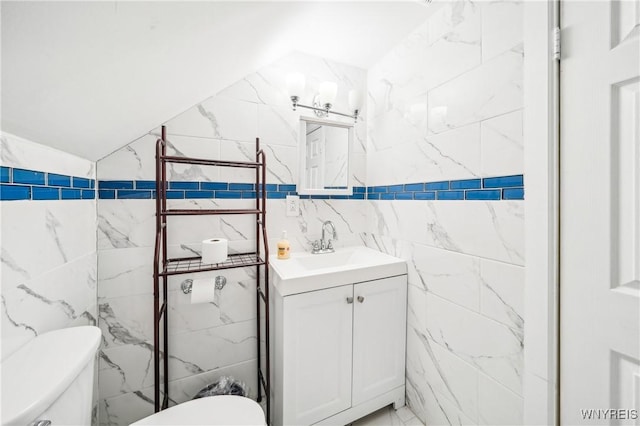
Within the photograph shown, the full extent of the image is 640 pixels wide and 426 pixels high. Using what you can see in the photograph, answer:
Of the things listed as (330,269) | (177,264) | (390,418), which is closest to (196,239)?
(177,264)

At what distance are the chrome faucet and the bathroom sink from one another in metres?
0.04

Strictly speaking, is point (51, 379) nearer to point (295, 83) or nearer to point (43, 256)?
point (43, 256)

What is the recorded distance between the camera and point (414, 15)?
52.5 inches

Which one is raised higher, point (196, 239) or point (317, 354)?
point (196, 239)

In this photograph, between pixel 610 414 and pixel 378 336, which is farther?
pixel 378 336

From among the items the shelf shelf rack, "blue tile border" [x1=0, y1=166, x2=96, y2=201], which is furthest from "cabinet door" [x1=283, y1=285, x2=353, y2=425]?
"blue tile border" [x1=0, y1=166, x2=96, y2=201]

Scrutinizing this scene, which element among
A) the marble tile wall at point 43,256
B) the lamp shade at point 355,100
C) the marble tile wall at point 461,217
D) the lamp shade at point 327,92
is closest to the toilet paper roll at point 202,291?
the marble tile wall at point 43,256

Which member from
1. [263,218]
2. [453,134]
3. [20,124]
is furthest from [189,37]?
[453,134]

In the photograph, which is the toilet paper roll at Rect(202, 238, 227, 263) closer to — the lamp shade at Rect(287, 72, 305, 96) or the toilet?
the toilet

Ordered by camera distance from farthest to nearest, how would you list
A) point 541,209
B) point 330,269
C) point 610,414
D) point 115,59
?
1. point 330,269
2. point 541,209
3. point 610,414
4. point 115,59

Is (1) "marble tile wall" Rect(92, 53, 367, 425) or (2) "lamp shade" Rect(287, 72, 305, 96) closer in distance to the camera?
(1) "marble tile wall" Rect(92, 53, 367, 425)

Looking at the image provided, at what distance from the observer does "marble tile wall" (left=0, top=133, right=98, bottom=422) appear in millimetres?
694

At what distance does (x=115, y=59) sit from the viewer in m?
0.56

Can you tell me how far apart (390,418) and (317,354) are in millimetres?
653
